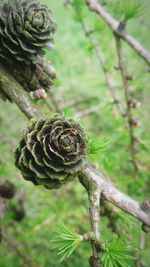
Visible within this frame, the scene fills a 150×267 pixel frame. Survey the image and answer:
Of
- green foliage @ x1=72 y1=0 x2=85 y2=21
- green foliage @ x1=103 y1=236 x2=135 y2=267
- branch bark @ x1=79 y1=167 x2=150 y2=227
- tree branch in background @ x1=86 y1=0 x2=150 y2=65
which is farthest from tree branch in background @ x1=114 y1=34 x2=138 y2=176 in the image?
green foliage @ x1=103 y1=236 x2=135 y2=267

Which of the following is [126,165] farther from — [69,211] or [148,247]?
[148,247]

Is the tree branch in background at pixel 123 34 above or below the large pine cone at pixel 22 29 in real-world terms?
below

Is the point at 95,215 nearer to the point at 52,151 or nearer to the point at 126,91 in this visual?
the point at 52,151

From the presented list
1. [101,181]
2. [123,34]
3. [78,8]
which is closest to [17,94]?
[101,181]

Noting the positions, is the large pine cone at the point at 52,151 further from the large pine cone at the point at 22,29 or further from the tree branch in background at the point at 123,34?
the tree branch in background at the point at 123,34

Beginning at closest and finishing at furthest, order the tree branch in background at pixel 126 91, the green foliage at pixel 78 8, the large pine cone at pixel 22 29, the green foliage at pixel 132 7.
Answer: the large pine cone at pixel 22 29 → the green foliage at pixel 132 7 → the tree branch in background at pixel 126 91 → the green foliage at pixel 78 8

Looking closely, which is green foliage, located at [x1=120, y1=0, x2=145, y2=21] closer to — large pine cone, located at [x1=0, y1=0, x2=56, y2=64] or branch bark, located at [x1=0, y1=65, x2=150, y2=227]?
large pine cone, located at [x1=0, y1=0, x2=56, y2=64]

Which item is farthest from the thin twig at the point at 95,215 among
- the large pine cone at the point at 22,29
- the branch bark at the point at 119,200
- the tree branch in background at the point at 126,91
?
the tree branch in background at the point at 126,91
